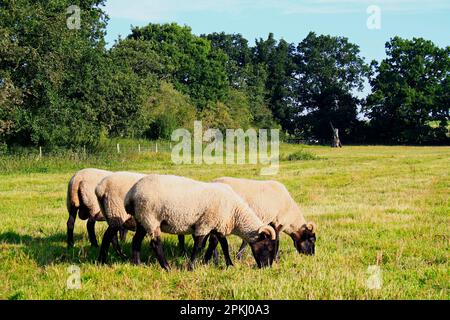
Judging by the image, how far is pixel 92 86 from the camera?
121 feet

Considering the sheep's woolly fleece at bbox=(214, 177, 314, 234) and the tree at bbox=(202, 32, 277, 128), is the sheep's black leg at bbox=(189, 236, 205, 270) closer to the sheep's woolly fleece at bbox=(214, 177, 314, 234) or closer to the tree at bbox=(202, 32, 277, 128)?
the sheep's woolly fleece at bbox=(214, 177, 314, 234)

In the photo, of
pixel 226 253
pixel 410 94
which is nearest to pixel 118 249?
pixel 226 253

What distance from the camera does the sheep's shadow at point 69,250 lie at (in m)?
9.90

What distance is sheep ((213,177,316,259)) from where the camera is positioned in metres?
10.8

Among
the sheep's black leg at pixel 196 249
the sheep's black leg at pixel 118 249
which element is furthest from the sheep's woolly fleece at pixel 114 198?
the sheep's black leg at pixel 196 249

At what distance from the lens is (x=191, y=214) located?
9219mm

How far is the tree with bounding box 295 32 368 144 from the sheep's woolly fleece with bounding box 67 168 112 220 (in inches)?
3085

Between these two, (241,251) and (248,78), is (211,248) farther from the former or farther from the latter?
(248,78)

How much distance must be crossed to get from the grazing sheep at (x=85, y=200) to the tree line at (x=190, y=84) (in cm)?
2289

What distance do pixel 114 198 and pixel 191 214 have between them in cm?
185

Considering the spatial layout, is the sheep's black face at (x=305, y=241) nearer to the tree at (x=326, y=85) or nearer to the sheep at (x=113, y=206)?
the sheep at (x=113, y=206)

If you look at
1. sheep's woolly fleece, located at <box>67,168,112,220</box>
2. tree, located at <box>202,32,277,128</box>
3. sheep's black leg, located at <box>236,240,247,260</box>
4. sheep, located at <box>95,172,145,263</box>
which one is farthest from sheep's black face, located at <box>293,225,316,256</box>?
tree, located at <box>202,32,277,128</box>
